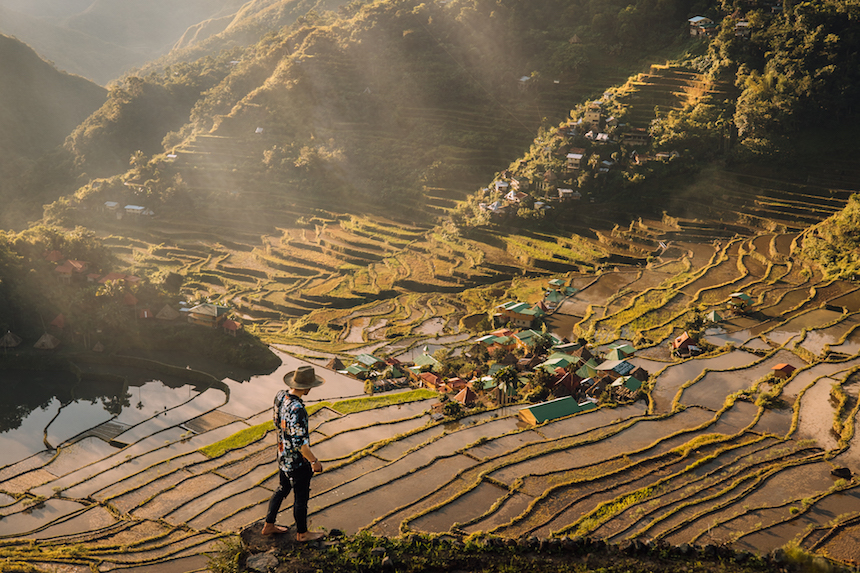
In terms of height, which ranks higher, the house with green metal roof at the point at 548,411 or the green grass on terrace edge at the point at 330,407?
the green grass on terrace edge at the point at 330,407

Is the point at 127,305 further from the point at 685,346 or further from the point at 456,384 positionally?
the point at 685,346

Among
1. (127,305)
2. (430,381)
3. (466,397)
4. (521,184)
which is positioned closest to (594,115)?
(521,184)

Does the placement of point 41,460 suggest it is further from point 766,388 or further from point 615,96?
point 615,96

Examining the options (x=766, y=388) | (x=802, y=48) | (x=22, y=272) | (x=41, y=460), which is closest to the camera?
(x=766, y=388)

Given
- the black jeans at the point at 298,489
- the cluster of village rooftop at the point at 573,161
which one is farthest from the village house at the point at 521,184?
the black jeans at the point at 298,489

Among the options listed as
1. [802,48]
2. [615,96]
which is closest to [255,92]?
[615,96]

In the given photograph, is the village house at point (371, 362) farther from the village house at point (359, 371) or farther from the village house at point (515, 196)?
the village house at point (515, 196)

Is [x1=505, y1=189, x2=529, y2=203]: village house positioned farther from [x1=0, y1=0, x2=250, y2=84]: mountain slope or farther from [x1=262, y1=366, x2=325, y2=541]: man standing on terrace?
[x1=0, y1=0, x2=250, y2=84]: mountain slope
